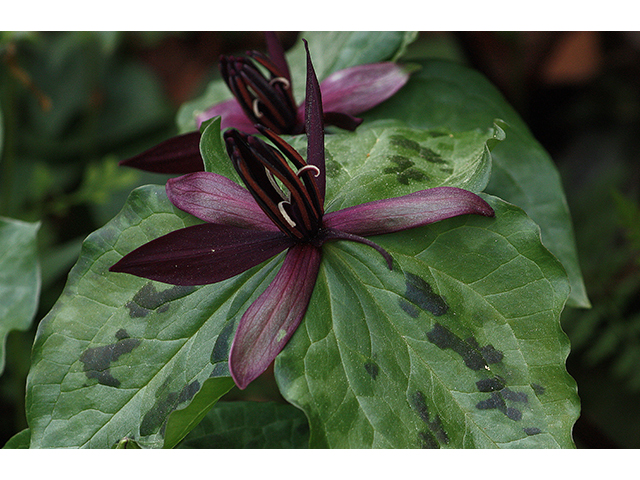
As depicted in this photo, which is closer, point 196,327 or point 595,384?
point 196,327

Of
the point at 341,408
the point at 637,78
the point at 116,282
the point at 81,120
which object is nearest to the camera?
the point at 341,408

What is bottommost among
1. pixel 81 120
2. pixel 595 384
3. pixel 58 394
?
→ pixel 595 384

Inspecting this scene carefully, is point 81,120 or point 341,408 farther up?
point 341,408

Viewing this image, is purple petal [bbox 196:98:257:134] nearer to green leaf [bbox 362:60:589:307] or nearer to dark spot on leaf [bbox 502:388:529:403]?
green leaf [bbox 362:60:589:307]

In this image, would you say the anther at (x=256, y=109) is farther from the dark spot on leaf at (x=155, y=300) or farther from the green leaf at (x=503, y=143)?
the dark spot on leaf at (x=155, y=300)

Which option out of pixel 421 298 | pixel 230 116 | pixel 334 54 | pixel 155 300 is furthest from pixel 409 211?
pixel 334 54

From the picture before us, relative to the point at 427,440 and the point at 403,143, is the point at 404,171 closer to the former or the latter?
the point at 403,143

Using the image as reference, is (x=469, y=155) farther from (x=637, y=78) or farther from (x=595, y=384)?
(x=637, y=78)

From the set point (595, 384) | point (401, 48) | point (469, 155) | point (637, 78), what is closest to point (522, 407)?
point (469, 155)
